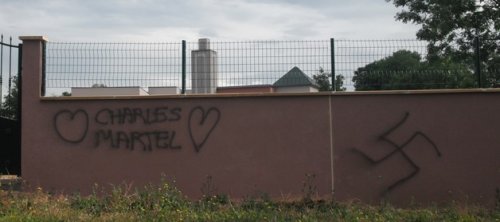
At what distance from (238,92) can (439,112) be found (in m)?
3.05

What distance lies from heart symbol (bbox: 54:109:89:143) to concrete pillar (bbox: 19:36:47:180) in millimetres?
341

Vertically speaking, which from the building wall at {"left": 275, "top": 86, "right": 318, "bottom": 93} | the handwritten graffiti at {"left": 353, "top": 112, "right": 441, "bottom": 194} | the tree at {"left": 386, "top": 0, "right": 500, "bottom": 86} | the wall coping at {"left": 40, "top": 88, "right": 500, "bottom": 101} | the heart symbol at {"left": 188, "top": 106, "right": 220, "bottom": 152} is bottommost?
the handwritten graffiti at {"left": 353, "top": 112, "right": 441, "bottom": 194}

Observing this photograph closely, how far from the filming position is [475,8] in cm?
1288

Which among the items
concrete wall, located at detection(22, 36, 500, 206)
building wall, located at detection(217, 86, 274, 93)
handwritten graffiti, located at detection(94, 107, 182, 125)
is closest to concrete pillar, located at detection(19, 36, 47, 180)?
concrete wall, located at detection(22, 36, 500, 206)

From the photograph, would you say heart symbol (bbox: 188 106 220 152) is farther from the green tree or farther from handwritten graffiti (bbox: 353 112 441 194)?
the green tree

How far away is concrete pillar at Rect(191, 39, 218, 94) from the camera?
8.59 metres

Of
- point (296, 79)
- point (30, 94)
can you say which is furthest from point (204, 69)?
point (30, 94)

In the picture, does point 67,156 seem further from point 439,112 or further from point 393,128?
point 439,112

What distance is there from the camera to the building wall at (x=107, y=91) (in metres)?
8.83

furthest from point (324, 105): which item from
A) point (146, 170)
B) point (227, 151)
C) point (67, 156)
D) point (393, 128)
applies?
point (67, 156)

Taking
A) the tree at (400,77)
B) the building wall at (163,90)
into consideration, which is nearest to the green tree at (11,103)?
the building wall at (163,90)

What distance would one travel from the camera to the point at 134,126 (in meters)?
8.48

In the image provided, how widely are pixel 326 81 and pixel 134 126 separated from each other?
3069 millimetres

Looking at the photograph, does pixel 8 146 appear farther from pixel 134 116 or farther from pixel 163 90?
pixel 163 90
